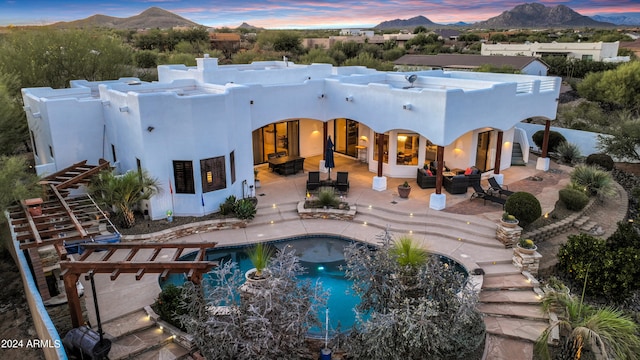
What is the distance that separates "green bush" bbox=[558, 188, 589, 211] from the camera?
16344mm

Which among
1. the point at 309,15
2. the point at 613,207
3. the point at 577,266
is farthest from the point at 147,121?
the point at 309,15

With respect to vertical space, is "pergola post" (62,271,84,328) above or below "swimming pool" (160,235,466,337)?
above

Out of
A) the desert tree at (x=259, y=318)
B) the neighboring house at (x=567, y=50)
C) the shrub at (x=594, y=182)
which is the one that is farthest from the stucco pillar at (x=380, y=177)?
the neighboring house at (x=567, y=50)

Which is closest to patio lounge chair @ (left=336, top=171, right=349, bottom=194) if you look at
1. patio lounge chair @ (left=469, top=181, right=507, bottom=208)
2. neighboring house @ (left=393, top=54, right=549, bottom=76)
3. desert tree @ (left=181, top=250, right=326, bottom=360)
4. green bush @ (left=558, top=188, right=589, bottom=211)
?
patio lounge chair @ (left=469, top=181, right=507, bottom=208)

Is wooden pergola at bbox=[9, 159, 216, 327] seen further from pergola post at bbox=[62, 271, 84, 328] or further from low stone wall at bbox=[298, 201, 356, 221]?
low stone wall at bbox=[298, 201, 356, 221]

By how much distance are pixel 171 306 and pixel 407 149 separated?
44.2 feet

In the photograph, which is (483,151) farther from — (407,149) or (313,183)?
(313,183)

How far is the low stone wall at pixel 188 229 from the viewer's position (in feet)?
46.5

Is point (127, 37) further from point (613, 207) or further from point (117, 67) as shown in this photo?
point (613, 207)

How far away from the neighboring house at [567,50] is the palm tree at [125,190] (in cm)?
6377

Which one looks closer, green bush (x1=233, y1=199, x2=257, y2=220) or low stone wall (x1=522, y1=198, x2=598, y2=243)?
low stone wall (x1=522, y1=198, x2=598, y2=243)

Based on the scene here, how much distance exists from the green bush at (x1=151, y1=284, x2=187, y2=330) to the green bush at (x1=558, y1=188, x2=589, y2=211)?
14.5 m

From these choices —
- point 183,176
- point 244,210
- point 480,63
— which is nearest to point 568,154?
point 244,210

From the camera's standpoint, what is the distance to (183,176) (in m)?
15.6
